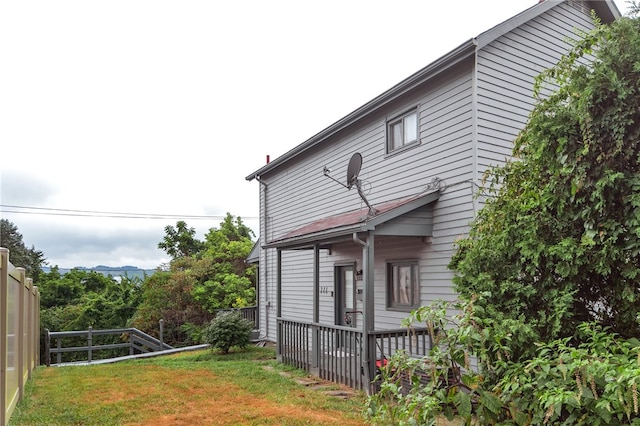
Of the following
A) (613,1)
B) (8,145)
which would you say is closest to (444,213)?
(613,1)

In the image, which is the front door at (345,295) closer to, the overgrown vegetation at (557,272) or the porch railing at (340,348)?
the porch railing at (340,348)

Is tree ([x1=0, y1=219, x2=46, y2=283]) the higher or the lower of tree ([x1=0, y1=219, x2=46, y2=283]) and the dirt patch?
the higher

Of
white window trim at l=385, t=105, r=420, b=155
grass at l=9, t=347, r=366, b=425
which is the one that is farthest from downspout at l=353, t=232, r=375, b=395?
white window trim at l=385, t=105, r=420, b=155

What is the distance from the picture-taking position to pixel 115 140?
2502 centimetres

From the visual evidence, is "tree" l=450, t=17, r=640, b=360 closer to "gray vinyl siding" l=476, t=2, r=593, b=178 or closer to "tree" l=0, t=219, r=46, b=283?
"gray vinyl siding" l=476, t=2, r=593, b=178

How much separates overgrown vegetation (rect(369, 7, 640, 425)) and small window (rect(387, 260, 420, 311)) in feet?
16.7

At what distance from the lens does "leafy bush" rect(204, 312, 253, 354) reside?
39.6 ft

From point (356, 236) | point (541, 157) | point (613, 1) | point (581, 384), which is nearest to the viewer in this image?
point (581, 384)

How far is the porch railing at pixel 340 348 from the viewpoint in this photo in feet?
24.1

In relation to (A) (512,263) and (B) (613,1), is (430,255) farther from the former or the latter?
(B) (613,1)

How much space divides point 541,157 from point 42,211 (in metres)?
37.8

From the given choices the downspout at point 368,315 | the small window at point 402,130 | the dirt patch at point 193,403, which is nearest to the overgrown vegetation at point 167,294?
the dirt patch at point 193,403

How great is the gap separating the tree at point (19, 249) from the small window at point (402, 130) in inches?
1103

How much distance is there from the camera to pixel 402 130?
943 centimetres
